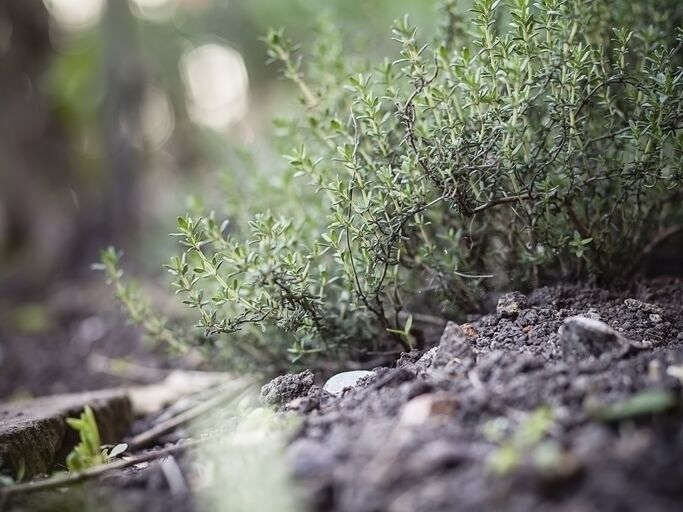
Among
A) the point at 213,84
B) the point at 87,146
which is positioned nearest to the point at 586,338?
the point at 87,146

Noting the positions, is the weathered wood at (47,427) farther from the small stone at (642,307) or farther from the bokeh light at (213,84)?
the bokeh light at (213,84)

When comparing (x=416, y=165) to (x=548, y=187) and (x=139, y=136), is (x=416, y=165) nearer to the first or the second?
(x=548, y=187)

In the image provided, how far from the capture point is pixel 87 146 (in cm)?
→ 813

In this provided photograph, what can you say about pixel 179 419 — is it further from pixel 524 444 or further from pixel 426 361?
pixel 524 444

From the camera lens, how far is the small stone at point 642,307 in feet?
6.49

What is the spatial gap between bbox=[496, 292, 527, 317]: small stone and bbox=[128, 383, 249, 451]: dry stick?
3.61 feet

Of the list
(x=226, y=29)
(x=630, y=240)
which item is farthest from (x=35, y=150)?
(x=630, y=240)

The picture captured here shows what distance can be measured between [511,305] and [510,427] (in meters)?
0.76

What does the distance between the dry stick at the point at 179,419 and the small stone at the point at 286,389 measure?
27.0 inches

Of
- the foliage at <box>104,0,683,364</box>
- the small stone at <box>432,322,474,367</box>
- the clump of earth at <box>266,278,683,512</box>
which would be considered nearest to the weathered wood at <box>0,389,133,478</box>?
the foliage at <box>104,0,683,364</box>

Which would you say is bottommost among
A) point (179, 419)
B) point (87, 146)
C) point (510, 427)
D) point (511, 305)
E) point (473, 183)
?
point (179, 419)

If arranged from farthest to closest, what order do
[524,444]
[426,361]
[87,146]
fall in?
1. [87,146]
2. [426,361]
3. [524,444]

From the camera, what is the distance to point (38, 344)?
14.8ft

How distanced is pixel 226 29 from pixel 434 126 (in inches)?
247
